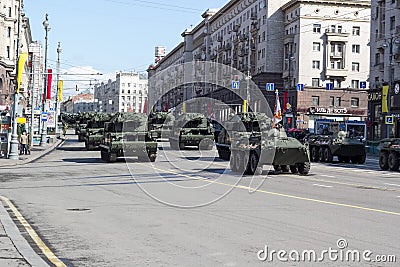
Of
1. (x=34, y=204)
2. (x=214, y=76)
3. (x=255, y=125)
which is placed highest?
(x=214, y=76)

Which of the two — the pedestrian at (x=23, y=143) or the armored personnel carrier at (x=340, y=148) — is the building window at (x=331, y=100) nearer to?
the armored personnel carrier at (x=340, y=148)

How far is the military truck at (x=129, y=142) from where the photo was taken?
29.4m

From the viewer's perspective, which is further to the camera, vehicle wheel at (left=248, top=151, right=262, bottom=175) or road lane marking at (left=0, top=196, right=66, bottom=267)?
vehicle wheel at (left=248, top=151, right=262, bottom=175)

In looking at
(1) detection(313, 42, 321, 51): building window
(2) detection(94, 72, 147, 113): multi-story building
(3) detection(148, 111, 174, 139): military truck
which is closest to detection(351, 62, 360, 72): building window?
(1) detection(313, 42, 321, 51): building window

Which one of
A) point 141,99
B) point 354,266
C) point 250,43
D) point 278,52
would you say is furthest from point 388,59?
point 141,99

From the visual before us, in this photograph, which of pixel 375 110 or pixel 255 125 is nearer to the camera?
pixel 255 125

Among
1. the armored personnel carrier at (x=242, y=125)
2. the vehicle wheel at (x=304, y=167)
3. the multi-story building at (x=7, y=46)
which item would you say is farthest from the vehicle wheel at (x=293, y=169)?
the multi-story building at (x=7, y=46)

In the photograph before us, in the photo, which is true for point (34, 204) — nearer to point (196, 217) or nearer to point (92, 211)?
point (92, 211)

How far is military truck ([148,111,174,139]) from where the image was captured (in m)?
47.4

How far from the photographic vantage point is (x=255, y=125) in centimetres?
2698

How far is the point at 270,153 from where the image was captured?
22.8 meters

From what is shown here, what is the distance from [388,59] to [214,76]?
25.3m

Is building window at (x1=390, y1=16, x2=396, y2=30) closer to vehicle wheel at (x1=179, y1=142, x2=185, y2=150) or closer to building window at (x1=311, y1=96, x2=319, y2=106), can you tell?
building window at (x1=311, y1=96, x2=319, y2=106)

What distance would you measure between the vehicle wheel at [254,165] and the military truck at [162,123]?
912 inches
